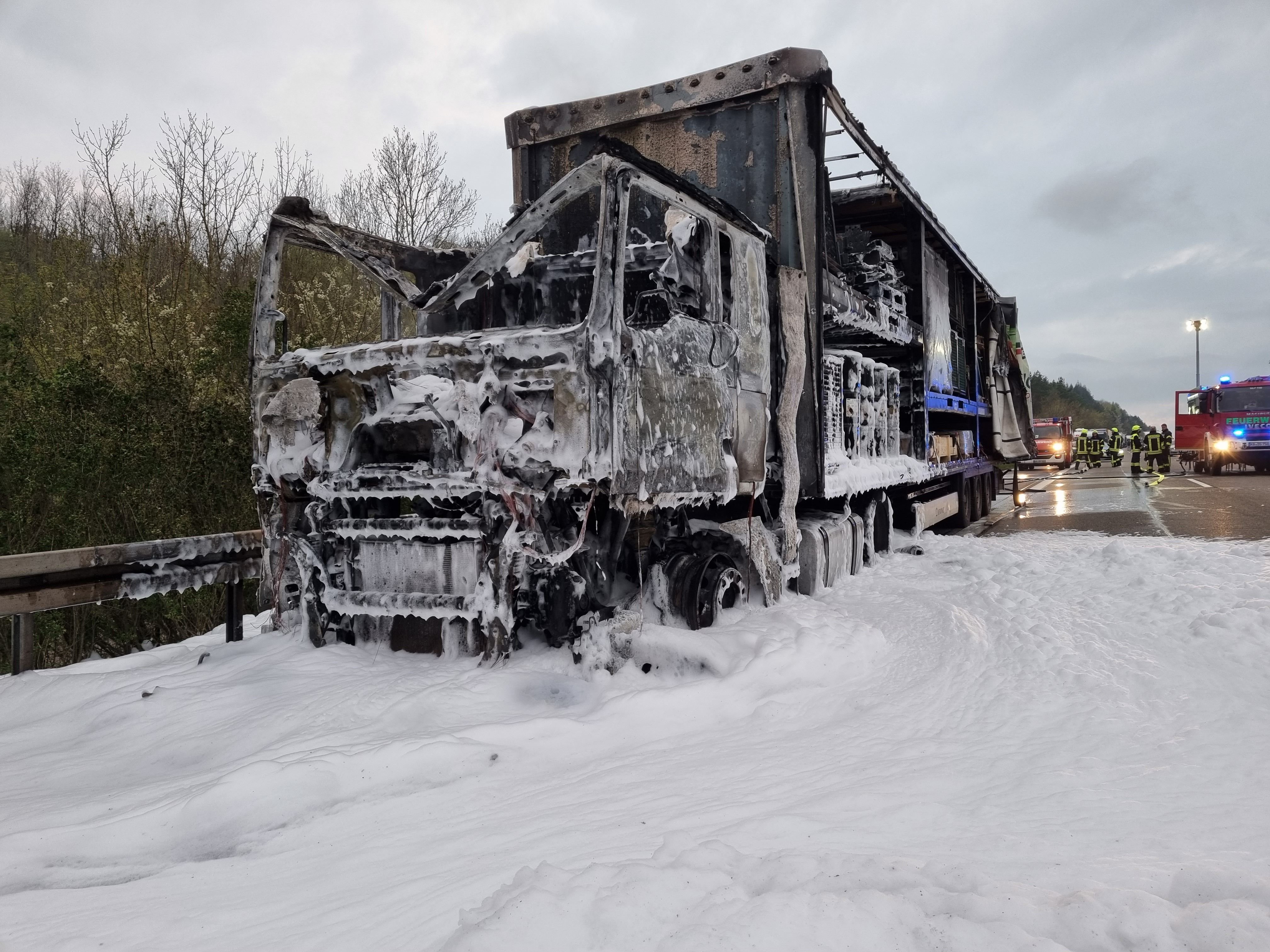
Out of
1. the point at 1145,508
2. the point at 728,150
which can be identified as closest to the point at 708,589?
the point at 728,150

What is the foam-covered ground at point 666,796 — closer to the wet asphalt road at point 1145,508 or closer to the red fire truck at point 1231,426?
the wet asphalt road at point 1145,508

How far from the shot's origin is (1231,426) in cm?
2219

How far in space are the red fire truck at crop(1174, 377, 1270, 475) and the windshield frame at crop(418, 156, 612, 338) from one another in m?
24.5

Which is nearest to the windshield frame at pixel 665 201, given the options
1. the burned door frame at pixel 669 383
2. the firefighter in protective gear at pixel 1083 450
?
the burned door frame at pixel 669 383

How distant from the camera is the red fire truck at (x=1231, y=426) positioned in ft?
71.8

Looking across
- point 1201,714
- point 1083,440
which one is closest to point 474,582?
point 1201,714

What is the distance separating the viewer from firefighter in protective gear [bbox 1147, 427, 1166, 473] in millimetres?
26578

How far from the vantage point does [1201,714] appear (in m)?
3.15

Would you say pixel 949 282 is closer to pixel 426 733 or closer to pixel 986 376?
pixel 986 376

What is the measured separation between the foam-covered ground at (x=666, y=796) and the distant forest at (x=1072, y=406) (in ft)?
292

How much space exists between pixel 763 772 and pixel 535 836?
815mm

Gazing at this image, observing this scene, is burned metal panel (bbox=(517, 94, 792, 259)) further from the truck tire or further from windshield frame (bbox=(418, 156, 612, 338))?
the truck tire

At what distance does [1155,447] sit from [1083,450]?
7132 millimetres

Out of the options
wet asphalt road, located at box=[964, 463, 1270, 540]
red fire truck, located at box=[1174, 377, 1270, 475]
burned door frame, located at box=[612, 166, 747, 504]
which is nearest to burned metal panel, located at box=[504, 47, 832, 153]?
burned door frame, located at box=[612, 166, 747, 504]
